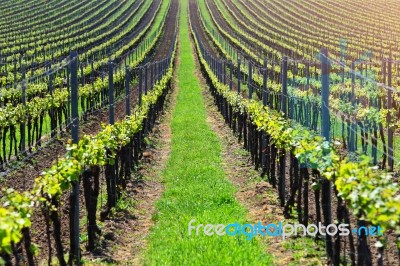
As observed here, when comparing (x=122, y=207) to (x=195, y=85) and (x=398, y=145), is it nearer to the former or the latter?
(x=398, y=145)

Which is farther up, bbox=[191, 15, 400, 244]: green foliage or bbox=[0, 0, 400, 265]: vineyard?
bbox=[191, 15, 400, 244]: green foliage

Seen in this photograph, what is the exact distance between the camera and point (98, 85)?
24328 millimetres

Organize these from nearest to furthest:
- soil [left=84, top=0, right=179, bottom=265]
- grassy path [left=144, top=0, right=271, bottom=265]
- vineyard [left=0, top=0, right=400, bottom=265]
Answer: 1. vineyard [left=0, top=0, right=400, bottom=265]
2. grassy path [left=144, top=0, right=271, bottom=265]
3. soil [left=84, top=0, right=179, bottom=265]

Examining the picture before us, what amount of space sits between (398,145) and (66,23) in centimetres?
5646

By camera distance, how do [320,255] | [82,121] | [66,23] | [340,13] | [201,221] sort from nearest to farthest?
[320,255]
[201,221]
[82,121]
[66,23]
[340,13]

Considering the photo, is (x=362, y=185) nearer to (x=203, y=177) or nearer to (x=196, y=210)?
(x=196, y=210)

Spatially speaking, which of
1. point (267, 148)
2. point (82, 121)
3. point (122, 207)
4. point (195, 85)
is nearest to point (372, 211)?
point (122, 207)

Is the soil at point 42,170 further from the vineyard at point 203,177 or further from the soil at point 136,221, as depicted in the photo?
the soil at point 136,221

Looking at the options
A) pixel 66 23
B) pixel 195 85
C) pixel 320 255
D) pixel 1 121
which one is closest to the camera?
pixel 320 255

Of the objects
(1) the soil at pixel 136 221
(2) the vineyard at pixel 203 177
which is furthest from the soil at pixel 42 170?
(1) the soil at pixel 136 221

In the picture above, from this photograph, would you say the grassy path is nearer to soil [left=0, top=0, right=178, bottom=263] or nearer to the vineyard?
the vineyard

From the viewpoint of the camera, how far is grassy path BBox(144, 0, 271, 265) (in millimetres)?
7762

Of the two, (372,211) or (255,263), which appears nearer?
(372,211)

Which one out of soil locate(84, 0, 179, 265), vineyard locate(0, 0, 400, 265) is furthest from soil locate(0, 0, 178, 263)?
soil locate(84, 0, 179, 265)
